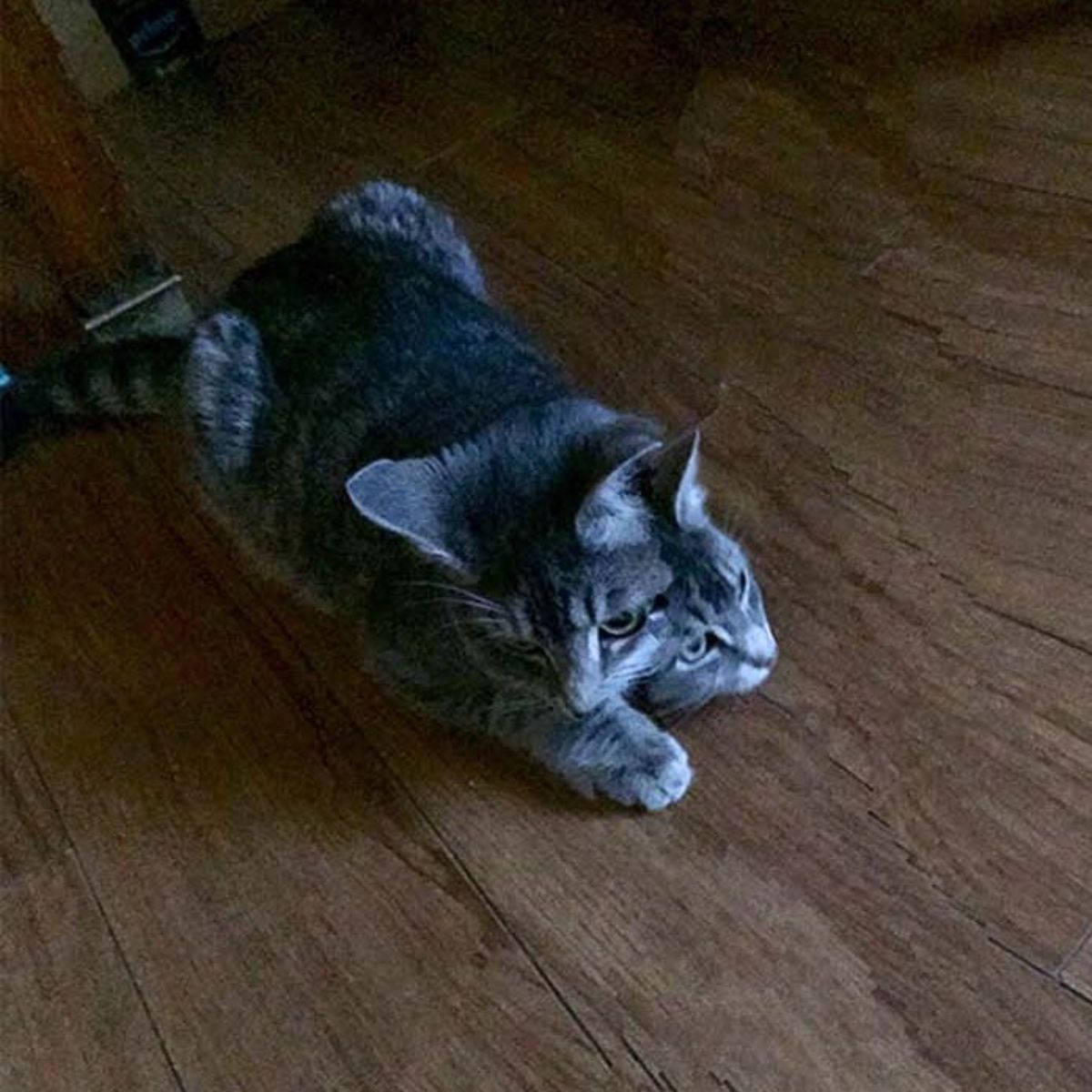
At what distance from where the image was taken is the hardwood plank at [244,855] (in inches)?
39.8

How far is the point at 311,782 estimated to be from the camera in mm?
1180

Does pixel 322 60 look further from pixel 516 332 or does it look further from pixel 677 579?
pixel 677 579

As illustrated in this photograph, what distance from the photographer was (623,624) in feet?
3.11

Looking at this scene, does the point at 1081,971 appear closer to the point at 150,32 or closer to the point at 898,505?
the point at 898,505

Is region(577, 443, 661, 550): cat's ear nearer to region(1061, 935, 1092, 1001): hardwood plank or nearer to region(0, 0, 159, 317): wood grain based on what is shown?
region(1061, 935, 1092, 1001): hardwood plank

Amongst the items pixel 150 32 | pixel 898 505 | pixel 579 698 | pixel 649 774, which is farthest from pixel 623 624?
pixel 150 32

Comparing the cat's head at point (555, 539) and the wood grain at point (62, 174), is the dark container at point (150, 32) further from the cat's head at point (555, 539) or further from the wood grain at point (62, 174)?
the cat's head at point (555, 539)

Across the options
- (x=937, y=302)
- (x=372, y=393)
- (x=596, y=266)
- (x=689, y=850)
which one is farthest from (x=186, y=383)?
(x=937, y=302)

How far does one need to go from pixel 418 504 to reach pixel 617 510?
0.48ft

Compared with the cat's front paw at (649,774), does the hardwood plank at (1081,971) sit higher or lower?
lower

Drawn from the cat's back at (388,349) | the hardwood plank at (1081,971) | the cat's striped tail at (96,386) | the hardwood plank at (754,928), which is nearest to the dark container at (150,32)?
the cat's striped tail at (96,386)

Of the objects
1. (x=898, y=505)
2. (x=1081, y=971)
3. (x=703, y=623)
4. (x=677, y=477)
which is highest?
(x=677, y=477)

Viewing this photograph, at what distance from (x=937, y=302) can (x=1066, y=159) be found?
0.26 metres

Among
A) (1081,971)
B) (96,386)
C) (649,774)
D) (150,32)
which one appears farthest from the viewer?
(150,32)
